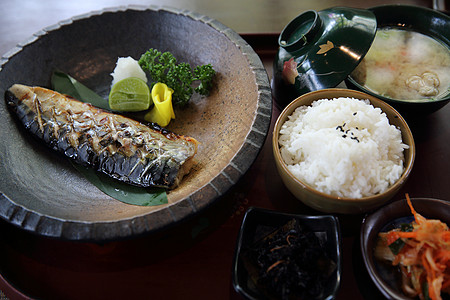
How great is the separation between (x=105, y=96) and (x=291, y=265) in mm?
1618

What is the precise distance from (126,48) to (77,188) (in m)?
1.06

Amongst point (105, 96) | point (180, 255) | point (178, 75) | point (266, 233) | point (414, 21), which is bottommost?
point (180, 255)

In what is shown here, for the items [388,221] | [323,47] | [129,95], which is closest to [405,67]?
[323,47]

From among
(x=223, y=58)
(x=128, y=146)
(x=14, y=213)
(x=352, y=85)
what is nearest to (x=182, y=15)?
(x=223, y=58)

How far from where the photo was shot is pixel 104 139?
1881 mm

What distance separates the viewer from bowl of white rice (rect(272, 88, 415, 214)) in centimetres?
152

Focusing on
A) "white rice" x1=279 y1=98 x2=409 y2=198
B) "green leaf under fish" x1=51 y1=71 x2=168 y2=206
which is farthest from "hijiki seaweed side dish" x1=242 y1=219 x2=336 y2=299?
"green leaf under fish" x1=51 y1=71 x2=168 y2=206

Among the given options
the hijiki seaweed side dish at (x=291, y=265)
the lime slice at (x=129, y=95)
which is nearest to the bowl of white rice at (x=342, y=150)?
the hijiki seaweed side dish at (x=291, y=265)

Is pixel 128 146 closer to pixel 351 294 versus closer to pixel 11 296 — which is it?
pixel 11 296

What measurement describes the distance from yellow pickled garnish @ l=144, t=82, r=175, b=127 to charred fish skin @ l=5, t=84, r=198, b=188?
10 cm

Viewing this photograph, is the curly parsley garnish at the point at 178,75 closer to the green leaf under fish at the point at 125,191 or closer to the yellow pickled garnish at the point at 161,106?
the yellow pickled garnish at the point at 161,106

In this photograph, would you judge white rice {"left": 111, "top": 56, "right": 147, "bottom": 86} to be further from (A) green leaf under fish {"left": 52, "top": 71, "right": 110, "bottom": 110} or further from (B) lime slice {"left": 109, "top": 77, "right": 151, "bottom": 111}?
(A) green leaf under fish {"left": 52, "top": 71, "right": 110, "bottom": 110}

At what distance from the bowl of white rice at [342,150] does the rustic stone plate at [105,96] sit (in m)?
0.17

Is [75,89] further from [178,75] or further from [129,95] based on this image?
[178,75]
